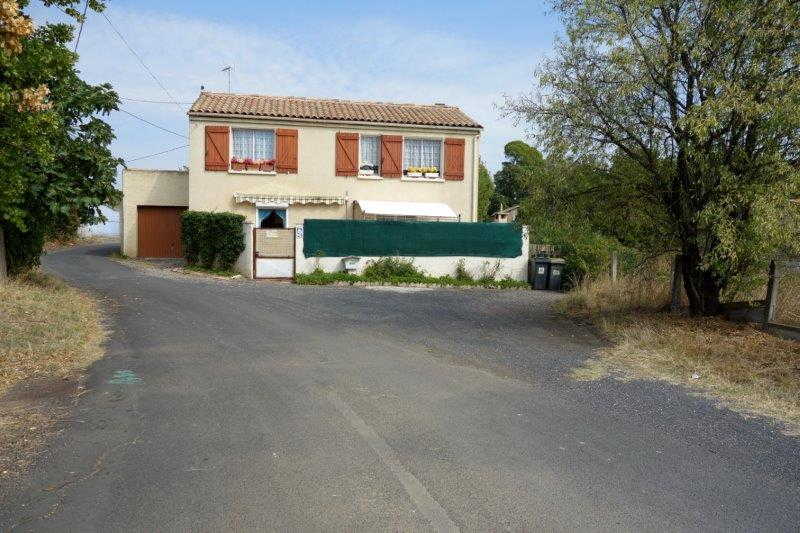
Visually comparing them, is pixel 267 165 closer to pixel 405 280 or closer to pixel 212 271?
pixel 212 271

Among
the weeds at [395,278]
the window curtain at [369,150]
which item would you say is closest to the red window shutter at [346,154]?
the window curtain at [369,150]

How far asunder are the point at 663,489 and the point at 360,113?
21.5m

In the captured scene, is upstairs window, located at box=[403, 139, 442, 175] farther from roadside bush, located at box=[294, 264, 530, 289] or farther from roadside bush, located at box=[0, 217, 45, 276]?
roadside bush, located at box=[0, 217, 45, 276]

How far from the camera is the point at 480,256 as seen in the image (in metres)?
21.4

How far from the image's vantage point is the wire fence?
977cm

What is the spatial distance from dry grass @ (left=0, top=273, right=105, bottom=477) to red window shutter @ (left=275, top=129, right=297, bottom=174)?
34.4 feet

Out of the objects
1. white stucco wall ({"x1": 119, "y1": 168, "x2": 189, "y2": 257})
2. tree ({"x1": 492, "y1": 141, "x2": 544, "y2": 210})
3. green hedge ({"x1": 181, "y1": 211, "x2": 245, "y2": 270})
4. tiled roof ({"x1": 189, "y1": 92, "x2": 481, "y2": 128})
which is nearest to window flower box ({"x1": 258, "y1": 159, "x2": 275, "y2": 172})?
tiled roof ({"x1": 189, "y1": 92, "x2": 481, "y2": 128})

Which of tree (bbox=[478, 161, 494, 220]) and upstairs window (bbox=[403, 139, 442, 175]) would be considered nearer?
upstairs window (bbox=[403, 139, 442, 175])

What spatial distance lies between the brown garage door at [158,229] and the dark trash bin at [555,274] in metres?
14.1

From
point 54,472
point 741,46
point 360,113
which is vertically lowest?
point 54,472

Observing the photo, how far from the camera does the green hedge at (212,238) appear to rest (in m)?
20.3

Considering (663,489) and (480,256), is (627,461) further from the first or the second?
(480,256)

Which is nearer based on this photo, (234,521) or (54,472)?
(234,521)

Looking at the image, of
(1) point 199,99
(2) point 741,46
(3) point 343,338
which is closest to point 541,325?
(3) point 343,338
